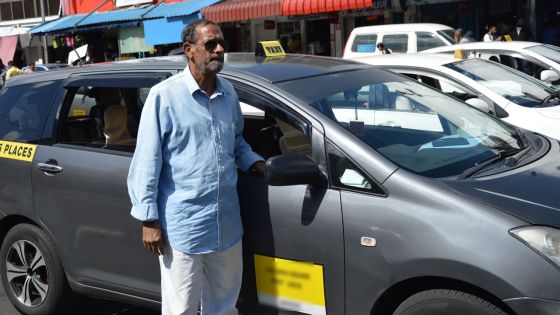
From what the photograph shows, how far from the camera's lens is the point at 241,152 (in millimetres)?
3238

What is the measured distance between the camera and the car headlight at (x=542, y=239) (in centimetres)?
247

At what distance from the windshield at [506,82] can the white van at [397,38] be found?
641 cm

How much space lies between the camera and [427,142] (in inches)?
131

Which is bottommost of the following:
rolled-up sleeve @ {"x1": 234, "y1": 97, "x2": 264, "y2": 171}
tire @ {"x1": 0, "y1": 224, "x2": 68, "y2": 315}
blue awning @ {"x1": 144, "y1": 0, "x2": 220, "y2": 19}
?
tire @ {"x1": 0, "y1": 224, "x2": 68, "y2": 315}

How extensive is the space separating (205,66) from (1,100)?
7.29 feet

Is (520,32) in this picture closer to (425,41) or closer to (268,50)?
(425,41)

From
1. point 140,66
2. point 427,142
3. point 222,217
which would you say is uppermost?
point 140,66

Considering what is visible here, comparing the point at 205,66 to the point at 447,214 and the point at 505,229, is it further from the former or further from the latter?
the point at 505,229

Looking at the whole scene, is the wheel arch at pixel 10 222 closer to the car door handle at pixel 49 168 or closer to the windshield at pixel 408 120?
the car door handle at pixel 49 168

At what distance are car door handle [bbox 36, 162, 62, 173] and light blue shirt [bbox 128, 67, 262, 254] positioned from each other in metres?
1.03

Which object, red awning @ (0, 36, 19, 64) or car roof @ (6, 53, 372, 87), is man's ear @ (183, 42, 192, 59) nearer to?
car roof @ (6, 53, 372, 87)

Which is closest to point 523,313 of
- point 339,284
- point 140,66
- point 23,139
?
point 339,284

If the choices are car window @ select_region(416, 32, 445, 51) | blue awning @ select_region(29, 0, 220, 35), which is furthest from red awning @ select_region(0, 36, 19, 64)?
car window @ select_region(416, 32, 445, 51)

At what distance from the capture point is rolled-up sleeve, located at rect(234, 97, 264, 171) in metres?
3.20
